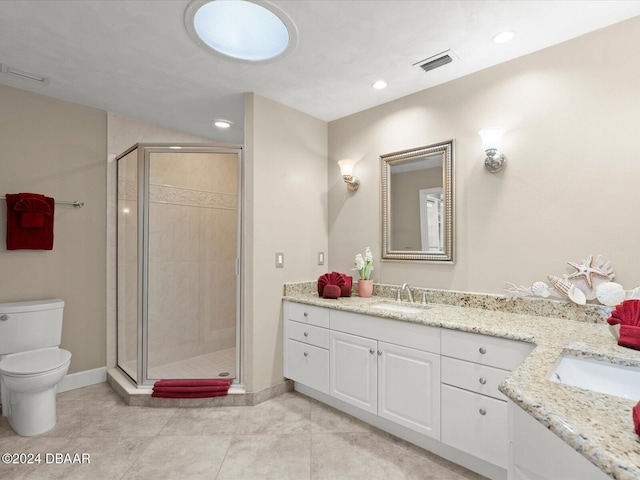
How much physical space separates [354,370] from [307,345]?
0.47 metres

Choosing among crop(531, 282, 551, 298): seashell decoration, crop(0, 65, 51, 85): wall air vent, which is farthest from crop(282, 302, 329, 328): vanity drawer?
crop(0, 65, 51, 85): wall air vent

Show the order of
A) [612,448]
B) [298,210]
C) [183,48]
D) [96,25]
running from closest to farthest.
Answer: [612,448]
[96,25]
[183,48]
[298,210]

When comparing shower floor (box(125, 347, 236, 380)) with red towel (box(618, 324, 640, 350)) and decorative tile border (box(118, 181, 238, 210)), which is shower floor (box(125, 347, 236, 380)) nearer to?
decorative tile border (box(118, 181, 238, 210))

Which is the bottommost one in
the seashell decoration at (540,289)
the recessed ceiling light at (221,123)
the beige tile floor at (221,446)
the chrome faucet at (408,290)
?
the beige tile floor at (221,446)

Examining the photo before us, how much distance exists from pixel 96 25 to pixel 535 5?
7.43 feet

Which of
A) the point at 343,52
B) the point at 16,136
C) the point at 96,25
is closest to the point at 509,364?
the point at 343,52

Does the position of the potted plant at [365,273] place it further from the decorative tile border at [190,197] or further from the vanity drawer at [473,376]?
the decorative tile border at [190,197]

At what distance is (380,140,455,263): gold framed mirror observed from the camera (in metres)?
2.41

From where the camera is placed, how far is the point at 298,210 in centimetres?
293

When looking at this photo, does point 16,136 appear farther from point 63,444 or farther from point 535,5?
point 535,5

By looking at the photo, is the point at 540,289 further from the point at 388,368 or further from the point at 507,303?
the point at 388,368

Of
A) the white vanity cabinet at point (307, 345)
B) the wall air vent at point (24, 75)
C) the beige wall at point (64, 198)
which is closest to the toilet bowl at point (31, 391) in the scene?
the beige wall at point (64, 198)

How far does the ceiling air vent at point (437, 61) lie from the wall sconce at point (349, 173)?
0.92m

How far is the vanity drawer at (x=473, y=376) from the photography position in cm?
166
